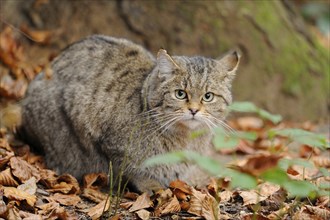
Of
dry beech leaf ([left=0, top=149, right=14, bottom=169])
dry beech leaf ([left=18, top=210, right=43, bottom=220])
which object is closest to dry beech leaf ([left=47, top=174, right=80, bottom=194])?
dry beech leaf ([left=0, top=149, right=14, bottom=169])

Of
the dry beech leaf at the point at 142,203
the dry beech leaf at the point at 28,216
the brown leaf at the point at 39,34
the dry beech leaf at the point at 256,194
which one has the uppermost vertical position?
the brown leaf at the point at 39,34

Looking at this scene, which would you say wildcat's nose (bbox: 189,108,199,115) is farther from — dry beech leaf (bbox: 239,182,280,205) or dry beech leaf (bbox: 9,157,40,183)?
dry beech leaf (bbox: 9,157,40,183)

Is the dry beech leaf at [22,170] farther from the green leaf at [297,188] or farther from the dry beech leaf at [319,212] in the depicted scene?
the green leaf at [297,188]

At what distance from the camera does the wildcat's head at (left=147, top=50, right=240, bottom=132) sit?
4266mm

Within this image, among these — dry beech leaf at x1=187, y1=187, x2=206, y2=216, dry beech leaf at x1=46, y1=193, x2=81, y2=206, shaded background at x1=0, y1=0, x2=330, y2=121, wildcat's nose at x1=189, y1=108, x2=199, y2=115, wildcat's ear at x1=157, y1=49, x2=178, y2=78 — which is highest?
shaded background at x1=0, y1=0, x2=330, y2=121

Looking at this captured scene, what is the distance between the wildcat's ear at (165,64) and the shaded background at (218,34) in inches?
87.3

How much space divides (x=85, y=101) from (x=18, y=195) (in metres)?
1.22

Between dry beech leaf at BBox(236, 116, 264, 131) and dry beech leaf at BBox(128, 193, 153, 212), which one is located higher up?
dry beech leaf at BBox(236, 116, 264, 131)

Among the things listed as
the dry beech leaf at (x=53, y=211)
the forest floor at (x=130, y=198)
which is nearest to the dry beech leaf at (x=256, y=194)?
the forest floor at (x=130, y=198)

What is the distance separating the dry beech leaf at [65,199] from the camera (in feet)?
13.3

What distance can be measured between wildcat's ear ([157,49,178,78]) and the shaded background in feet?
7.27

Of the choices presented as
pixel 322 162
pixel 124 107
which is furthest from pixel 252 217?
pixel 322 162

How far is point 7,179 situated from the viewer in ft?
13.4

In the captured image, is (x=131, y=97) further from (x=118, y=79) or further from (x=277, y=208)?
(x=277, y=208)
